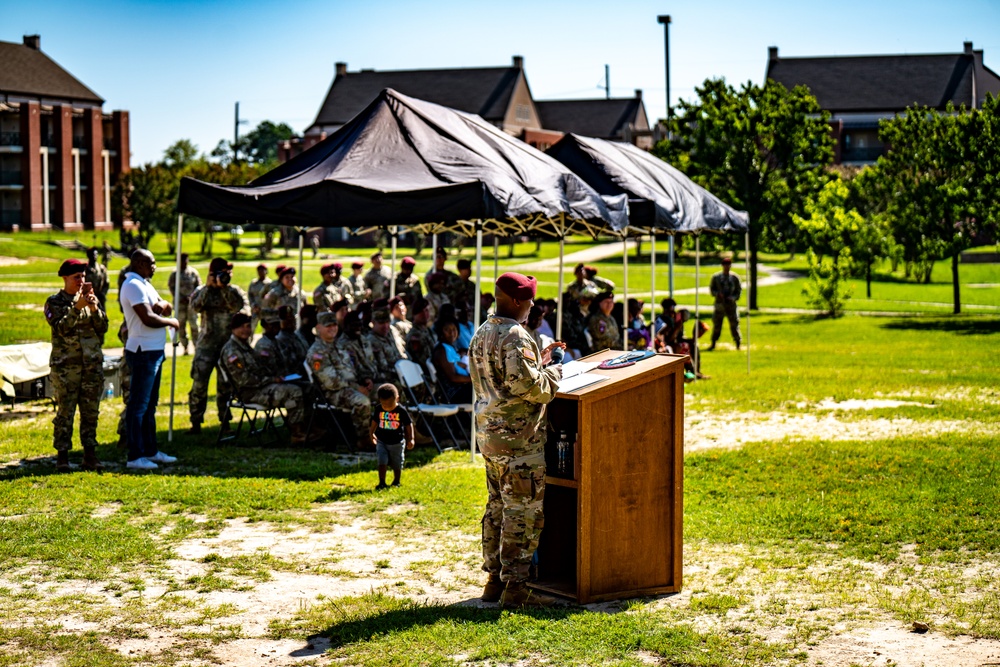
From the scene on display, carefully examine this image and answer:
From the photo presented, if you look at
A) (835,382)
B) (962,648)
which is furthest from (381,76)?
(962,648)

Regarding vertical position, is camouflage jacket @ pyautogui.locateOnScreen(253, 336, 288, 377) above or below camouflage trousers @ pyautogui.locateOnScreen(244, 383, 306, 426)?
above

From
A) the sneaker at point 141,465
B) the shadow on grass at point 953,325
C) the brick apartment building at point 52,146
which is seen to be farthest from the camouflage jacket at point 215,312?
the brick apartment building at point 52,146

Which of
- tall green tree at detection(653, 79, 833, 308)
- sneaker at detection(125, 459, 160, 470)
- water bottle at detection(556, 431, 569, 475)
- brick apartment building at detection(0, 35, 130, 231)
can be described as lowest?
sneaker at detection(125, 459, 160, 470)

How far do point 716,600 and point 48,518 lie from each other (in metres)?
5.02

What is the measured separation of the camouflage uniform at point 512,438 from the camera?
21.3ft

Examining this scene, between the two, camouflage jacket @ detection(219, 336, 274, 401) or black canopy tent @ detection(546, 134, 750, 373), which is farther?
black canopy tent @ detection(546, 134, 750, 373)

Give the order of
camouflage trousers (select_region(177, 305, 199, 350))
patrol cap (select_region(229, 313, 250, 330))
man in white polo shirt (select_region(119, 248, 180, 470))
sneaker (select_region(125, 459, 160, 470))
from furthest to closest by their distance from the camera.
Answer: camouflage trousers (select_region(177, 305, 199, 350)) → patrol cap (select_region(229, 313, 250, 330)) → sneaker (select_region(125, 459, 160, 470)) → man in white polo shirt (select_region(119, 248, 180, 470))

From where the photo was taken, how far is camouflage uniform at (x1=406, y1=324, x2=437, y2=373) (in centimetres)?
1262

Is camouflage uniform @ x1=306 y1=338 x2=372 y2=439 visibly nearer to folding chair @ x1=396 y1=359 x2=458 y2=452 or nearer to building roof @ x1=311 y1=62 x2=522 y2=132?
folding chair @ x1=396 y1=359 x2=458 y2=452

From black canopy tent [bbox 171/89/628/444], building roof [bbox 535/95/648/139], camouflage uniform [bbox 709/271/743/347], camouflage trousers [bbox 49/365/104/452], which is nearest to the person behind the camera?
camouflage trousers [bbox 49/365/104/452]

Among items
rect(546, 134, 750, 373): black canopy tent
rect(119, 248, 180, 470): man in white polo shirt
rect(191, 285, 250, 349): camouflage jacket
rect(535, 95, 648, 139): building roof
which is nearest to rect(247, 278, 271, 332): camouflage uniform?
rect(191, 285, 250, 349): camouflage jacket

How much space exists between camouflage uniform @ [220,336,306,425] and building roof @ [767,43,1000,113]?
70.6 meters

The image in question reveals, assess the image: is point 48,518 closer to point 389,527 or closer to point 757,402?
point 389,527

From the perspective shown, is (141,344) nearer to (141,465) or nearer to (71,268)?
(71,268)
